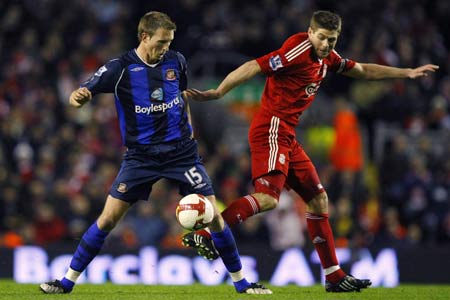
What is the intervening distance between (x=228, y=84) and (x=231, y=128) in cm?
892

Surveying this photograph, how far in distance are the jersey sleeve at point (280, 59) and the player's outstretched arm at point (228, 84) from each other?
0.09 metres

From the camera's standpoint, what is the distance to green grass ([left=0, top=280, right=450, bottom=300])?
361 inches

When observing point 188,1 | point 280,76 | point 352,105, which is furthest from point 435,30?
point 280,76

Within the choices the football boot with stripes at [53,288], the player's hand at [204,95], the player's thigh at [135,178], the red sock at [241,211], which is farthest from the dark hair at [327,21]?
the football boot with stripes at [53,288]

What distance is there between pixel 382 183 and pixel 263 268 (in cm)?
430

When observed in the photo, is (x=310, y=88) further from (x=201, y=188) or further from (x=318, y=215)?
(x=201, y=188)

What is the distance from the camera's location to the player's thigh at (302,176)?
9742 millimetres

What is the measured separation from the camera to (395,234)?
16016 mm

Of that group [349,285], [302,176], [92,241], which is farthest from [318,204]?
[92,241]

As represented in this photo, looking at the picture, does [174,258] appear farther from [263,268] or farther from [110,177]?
[110,177]

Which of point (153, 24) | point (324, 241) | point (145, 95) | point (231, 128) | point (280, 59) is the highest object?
point (153, 24)

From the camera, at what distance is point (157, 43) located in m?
8.95

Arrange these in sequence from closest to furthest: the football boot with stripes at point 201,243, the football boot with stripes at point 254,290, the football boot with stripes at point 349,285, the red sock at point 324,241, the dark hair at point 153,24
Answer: the dark hair at point 153,24 → the football boot with stripes at point 201,243 → the football boot with stripes at point 254,290 → the football boot with stripes at point 349,285 → the red sock at point 324,241

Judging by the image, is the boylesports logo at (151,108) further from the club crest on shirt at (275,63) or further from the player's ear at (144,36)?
the club crest on shirt at (275,63)
